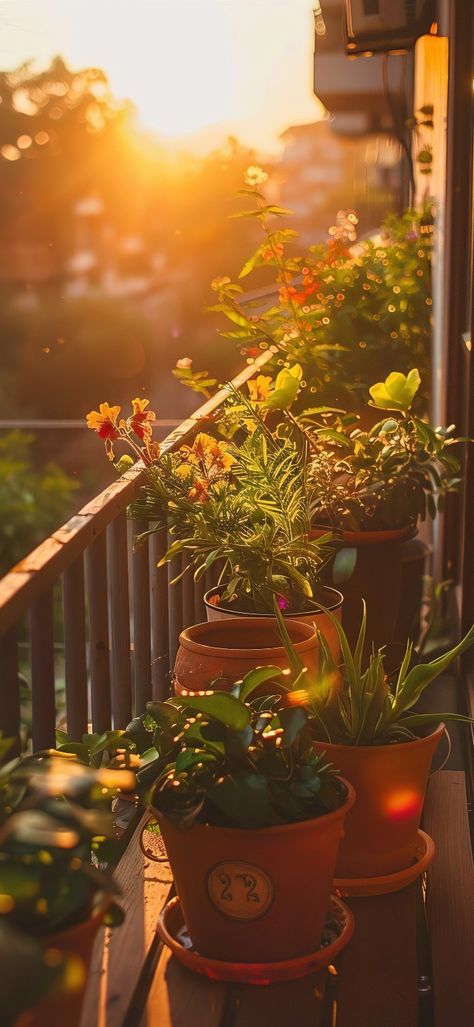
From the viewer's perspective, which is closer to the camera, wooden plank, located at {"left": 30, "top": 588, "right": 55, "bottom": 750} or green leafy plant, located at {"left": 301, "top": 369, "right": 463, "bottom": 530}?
wooden plank, located at {"left": 30, "top": 588, "right": 55, "bottom": 750}

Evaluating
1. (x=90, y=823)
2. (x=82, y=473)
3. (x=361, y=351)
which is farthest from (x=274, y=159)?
(x=90, y=823)

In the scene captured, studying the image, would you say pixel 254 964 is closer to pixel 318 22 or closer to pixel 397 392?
pixel 397 392

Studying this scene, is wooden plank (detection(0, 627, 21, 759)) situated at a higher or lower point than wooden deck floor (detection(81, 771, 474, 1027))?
higher

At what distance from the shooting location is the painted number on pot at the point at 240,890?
1324 mm

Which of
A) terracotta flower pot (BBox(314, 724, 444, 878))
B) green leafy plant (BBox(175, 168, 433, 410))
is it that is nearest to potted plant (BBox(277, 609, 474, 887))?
terracotta flower pot (BBox(314, 724, 444, 878))

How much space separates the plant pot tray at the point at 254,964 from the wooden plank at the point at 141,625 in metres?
0.77

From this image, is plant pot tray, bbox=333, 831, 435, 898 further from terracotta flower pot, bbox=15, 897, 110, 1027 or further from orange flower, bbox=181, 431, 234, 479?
orange flower, bbox=181, 431, 234, 479

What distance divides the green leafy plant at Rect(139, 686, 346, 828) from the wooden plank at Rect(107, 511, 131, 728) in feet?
1.87

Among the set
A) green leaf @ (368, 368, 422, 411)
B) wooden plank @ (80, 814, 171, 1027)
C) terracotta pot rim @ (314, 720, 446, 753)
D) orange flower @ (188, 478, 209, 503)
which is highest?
green leaf @ (368, 368, 422, 411)

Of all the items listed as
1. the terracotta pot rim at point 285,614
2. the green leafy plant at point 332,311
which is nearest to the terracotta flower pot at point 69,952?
the terracotta pot rim at point 285,614

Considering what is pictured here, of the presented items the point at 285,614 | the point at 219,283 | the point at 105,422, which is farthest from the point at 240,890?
the point at 219,283

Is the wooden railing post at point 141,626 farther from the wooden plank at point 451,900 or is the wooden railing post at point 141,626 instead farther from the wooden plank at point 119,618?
the wooden plank at point 451,900

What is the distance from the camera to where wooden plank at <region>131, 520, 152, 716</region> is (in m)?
2.19

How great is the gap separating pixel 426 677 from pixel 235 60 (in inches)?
210
